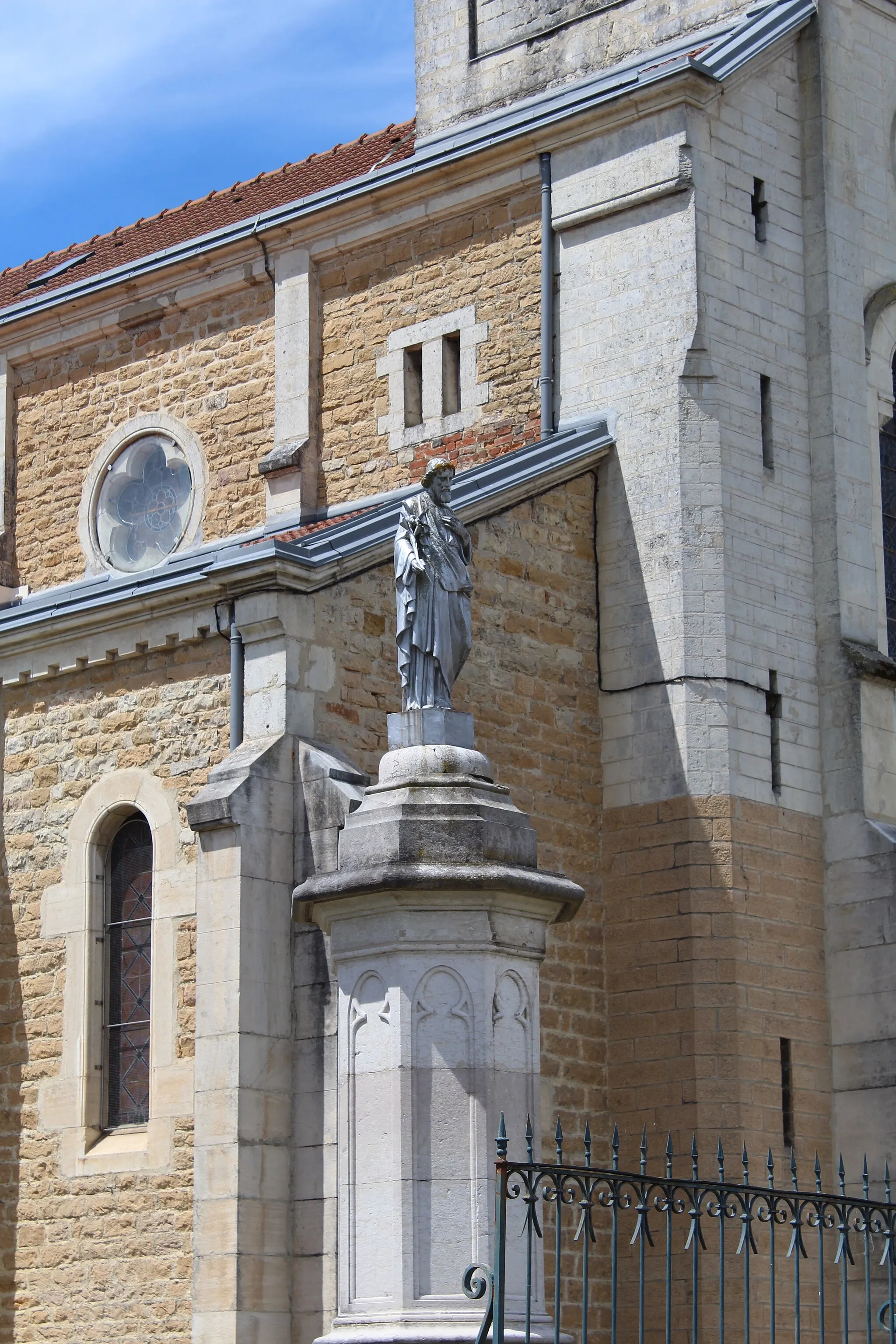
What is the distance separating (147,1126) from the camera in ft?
51.8

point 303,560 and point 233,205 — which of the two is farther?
point 233,205

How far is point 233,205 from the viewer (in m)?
24.0

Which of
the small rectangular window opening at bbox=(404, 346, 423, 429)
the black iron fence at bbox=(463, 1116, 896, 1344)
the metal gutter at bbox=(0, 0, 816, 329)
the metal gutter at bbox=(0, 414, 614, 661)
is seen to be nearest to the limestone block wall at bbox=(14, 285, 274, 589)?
the metal gutter at bbox=(0, 0, 816, 329)

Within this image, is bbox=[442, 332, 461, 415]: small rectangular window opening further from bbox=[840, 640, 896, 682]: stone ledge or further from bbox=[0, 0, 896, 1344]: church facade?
bbox=[840, 640, 896, 682]: stone ledge

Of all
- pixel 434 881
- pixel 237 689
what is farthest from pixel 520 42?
pixel 434 881

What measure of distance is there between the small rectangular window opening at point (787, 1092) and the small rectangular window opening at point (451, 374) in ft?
20.7

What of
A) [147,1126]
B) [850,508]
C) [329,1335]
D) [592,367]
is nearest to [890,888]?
[850,508]

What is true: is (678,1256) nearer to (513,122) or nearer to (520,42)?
(513,122)

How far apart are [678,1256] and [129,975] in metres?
4.46

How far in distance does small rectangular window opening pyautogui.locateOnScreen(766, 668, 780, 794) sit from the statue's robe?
698 centimetres

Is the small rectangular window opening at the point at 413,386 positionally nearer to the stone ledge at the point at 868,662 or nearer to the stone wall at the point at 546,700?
the stone wall at the point at 546,700

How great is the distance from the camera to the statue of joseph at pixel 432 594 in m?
11.0

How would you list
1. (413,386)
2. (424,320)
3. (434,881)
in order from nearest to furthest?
(434,881)
(424,320)
(413,386)

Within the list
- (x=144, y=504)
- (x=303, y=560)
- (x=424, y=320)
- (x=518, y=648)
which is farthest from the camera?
(x=144, y=504)
